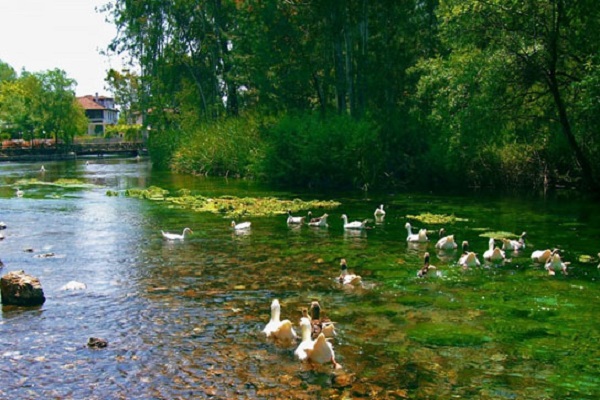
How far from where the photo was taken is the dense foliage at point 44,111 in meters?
114

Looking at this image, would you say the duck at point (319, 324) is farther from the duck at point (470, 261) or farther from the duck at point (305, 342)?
the duck at point (470, 261)

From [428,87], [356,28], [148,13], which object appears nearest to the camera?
[428,87]

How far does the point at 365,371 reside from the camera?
10.5 meters

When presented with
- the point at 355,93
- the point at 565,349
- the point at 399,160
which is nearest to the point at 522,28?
the point at 399,160

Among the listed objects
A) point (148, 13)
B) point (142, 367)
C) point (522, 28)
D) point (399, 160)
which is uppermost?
point (148, 13)

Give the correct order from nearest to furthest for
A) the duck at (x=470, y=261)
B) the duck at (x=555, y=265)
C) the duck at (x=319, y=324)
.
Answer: the duck at (x=319, y=324), the duck at (x=555, y=265), the duck at (x=470, y=261)

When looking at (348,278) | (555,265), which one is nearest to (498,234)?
(555,265)

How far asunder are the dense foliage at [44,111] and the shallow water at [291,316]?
95106 millimetres

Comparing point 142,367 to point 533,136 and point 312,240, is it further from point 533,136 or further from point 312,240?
point 533,136

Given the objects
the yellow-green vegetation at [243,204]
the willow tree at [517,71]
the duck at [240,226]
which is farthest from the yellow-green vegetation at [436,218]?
the willow tree at [517,71]

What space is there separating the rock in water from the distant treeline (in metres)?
24.1

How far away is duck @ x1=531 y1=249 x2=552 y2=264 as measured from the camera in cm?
1816

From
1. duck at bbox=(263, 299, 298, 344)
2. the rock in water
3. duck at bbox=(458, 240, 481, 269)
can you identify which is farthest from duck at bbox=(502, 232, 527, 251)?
the rock in water

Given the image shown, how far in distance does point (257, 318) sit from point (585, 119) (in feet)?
78.1
